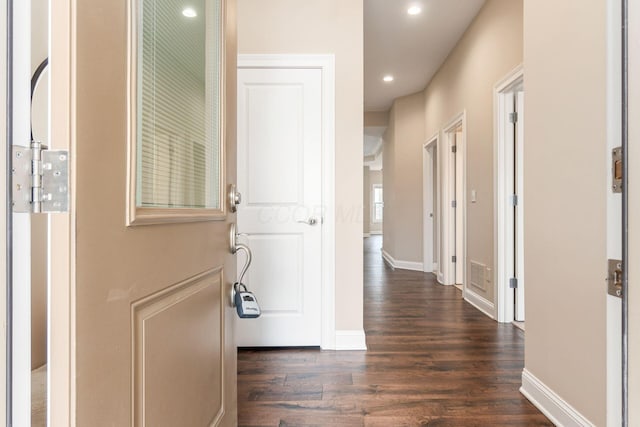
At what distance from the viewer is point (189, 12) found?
94 centimetres

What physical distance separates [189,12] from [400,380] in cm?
203

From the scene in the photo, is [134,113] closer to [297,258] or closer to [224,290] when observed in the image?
[224,290]

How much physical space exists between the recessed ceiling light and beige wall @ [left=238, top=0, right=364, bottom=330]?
4.88 feet

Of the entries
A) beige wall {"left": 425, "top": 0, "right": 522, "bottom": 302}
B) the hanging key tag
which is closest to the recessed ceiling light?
the hanging key tag

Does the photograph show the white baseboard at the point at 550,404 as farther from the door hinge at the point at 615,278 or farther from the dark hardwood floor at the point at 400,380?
the door hinge at the point at 615,278

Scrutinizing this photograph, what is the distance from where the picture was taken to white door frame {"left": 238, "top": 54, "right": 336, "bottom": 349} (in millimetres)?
2350

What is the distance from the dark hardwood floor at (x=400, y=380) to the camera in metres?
1.59

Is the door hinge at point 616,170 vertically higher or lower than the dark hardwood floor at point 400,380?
higher

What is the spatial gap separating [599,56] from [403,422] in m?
1.74

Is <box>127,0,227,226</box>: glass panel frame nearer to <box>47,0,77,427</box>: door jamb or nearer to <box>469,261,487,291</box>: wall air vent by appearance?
<box>47,0,77,427</box>: door jamb

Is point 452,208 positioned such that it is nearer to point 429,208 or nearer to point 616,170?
point 429,208

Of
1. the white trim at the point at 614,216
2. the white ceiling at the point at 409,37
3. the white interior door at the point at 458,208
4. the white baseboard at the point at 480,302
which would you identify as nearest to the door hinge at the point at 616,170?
the white trim at the point at 614,216

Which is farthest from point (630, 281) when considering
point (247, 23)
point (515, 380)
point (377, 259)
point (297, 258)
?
point (377, 259)

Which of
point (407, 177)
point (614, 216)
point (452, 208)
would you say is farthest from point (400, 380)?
point (407, 177)
